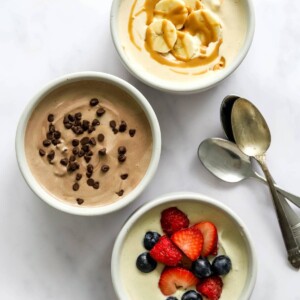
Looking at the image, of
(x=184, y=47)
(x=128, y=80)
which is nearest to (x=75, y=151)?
(x=128, y=80)

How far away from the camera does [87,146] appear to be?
1.64 m

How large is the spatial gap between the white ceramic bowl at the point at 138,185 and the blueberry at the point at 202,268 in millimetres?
245

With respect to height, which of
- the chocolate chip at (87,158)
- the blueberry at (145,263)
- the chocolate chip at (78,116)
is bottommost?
the blueberry at (145,263)

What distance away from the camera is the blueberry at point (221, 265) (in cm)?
168

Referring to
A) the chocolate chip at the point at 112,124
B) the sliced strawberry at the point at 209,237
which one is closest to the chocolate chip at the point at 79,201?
the chocolate chip at the point at 112,124

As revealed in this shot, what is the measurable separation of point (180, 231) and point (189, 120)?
33 centimetres

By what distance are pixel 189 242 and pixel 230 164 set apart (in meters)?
0.26

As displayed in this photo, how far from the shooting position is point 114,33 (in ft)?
5.46

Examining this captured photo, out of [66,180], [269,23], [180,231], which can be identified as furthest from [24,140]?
[269,23]

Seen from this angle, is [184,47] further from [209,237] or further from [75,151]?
[209,237]

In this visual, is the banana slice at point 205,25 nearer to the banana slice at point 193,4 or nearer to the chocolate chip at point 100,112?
the banana slice at point 193,4

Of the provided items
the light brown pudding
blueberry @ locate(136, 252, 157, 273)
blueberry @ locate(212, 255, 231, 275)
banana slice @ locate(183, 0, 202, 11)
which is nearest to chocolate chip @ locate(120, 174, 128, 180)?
the light brown pudding

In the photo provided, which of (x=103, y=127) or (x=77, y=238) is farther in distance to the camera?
(x=77, y=238)

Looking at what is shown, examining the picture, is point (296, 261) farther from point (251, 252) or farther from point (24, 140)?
point (24, 140)
